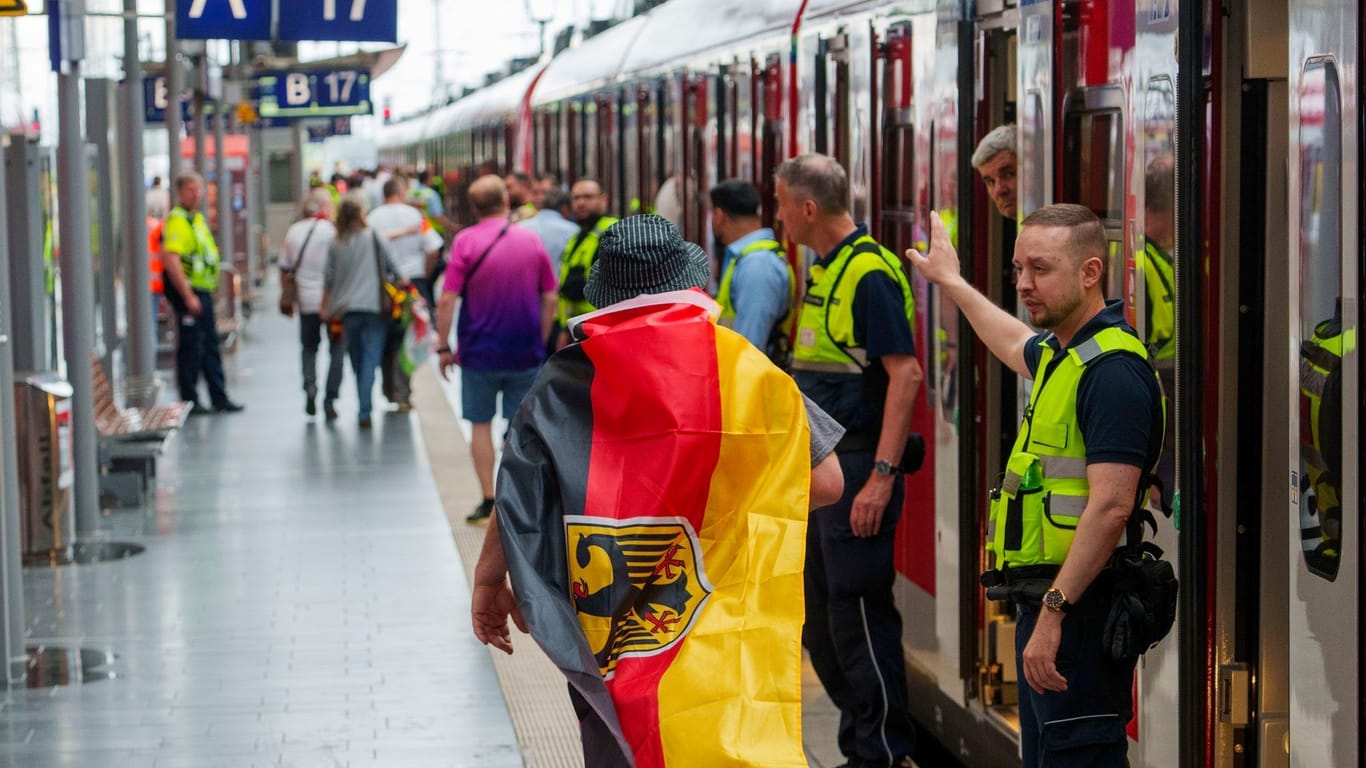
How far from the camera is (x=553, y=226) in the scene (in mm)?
13469

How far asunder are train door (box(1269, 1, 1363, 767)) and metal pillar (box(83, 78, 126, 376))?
418 inches

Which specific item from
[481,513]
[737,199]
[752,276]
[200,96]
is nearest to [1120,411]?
[752,276]

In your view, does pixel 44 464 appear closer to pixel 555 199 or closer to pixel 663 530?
pixel 555 199

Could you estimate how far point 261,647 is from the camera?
8492mm

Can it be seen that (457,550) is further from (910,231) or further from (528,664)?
(910,231)

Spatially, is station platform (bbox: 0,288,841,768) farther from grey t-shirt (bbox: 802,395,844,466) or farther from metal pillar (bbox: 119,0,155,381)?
grey t-shirt (bbox: 802,395,844,466)

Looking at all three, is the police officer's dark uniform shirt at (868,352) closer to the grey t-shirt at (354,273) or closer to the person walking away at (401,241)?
the grey t-shirt at (354,273)

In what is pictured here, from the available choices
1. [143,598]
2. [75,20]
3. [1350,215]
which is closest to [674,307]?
[1350,215]

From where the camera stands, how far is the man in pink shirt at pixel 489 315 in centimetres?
1110

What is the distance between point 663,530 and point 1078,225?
1108 millimetres

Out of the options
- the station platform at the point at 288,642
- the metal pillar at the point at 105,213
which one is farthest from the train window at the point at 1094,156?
the metal pillar at the point at 105,213

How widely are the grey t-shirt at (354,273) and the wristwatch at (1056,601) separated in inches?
435

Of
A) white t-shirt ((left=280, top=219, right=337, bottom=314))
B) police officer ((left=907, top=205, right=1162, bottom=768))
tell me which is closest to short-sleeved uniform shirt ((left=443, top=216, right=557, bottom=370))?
white t-shirt ((left=280, top=219, right=337, bottom=314))

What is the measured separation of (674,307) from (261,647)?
15.9ft
